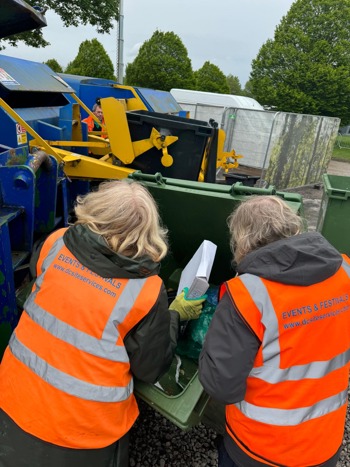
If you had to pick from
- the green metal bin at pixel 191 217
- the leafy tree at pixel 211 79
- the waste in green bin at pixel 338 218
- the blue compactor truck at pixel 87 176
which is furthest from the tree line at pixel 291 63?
the green metal bin at pixel 191 217

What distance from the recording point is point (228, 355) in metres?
1.15

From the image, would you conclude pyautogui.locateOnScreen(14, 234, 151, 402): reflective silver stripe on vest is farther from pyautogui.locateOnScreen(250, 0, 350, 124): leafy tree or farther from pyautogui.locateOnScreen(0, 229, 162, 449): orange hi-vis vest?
pyautogui.locateOnScreen(250, 0, 350, 124): leafy tree

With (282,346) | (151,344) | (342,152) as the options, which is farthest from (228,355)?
Answer: (342,152)

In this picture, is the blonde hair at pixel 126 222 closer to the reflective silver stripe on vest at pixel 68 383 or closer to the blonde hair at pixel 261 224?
the blonde hair at pixel 261 224

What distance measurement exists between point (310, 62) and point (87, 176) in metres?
19.1

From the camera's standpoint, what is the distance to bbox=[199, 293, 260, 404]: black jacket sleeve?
1145 mm

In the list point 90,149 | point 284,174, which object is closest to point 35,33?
point 284,174

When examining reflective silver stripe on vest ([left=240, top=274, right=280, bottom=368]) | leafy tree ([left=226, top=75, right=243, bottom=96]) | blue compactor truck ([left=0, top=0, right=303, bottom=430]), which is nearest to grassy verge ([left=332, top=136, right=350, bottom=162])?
blue compactor truck ([left=0, top=0, right=303, bottom=430])

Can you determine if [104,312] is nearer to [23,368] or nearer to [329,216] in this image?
[23,368]

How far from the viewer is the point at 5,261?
1.73 metres

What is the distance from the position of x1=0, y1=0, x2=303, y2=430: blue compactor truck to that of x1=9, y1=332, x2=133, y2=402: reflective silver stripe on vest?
242 millimetres

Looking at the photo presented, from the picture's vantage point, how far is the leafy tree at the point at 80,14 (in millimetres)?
11898

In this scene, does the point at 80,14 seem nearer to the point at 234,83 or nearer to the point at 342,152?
the point at 342,152

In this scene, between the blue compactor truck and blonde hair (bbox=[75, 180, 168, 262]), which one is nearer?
blonde hair (bbox=[75, 180, 168, 262])
